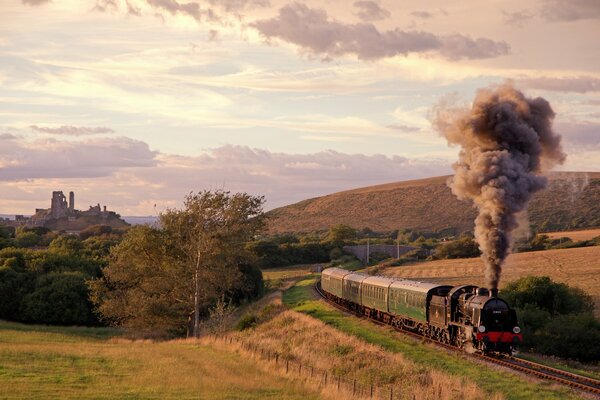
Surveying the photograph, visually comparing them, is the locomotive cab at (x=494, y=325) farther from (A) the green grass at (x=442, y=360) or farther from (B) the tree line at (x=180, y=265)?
(B) the tree line at (x=180, y=265)

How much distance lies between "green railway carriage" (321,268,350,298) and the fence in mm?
20294

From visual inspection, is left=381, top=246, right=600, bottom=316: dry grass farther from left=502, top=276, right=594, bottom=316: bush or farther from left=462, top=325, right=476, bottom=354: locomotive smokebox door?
left=462, top=325, right=476, bottom=354: locomotive smokebox door

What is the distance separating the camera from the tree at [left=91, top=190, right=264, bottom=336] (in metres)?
59.7

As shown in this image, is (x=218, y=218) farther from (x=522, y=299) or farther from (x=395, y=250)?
(x=395, y=250)

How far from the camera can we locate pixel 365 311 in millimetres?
54000

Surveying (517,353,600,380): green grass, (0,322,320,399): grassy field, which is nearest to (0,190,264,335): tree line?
(0,322,320,399): grassy field

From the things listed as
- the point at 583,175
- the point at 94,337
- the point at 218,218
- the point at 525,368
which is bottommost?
the point at 94,337

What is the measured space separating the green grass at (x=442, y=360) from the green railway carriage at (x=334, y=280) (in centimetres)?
545

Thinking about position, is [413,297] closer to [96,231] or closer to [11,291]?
[11,291]

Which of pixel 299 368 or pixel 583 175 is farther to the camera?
pixel 583 175

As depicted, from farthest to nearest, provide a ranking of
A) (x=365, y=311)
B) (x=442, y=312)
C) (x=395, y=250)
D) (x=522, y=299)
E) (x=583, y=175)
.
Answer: (x=583, y=175) → (x=395, y=250) → (x=365, y=311) → (x=522, y=299) → (x=442, y=312)

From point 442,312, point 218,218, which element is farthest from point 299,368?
point 218,218

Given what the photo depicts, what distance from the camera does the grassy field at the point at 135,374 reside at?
28.6 meters

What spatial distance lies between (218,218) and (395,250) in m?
66.1
